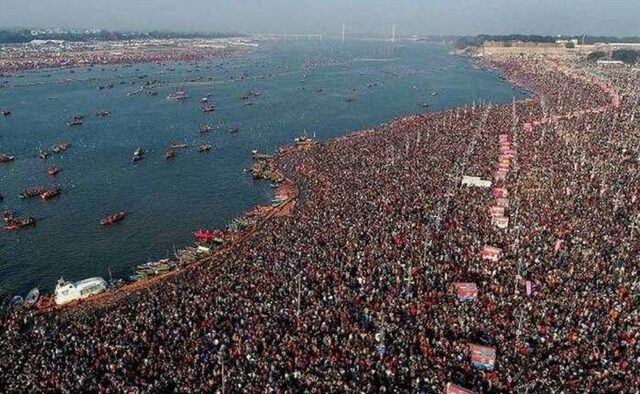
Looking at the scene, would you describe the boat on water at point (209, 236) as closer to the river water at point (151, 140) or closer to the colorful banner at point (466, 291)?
the river water at point (151, 140)

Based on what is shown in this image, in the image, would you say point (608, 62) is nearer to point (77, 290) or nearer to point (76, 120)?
point (76, 120)

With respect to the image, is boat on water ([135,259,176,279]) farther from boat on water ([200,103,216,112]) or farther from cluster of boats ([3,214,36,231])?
boat on water ([200,103,216,112])

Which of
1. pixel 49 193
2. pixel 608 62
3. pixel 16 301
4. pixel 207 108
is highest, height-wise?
pixel 608 62

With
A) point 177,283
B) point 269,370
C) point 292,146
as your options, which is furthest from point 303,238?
point 292,146

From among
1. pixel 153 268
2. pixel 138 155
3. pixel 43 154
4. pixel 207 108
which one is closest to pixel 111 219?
pixel 153 268

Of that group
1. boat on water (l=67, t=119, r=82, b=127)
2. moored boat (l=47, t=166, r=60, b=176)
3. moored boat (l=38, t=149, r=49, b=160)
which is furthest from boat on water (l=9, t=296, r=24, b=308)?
boat on water (l=67, t=119, r=82, b=127)

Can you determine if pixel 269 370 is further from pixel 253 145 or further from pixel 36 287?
pixel 253 145

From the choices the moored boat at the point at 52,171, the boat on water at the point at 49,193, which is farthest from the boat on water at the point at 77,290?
the moored boat at the point at 52,171
